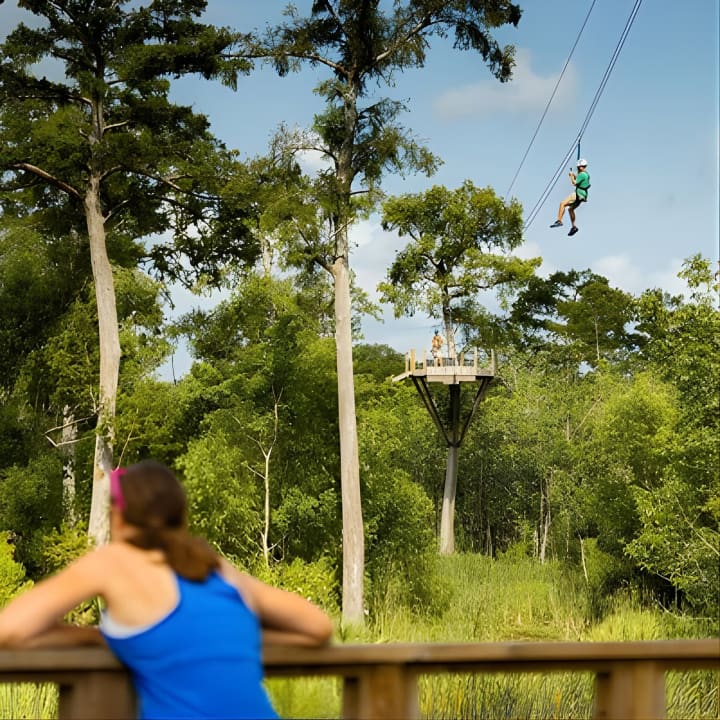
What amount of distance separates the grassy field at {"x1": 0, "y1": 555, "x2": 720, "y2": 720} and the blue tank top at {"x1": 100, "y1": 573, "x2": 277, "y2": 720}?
526 mm

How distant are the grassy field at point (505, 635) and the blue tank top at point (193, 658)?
0.53m

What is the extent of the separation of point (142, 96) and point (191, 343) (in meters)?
5.35

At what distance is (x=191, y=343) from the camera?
21344mm

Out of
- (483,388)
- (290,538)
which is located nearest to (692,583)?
(290,538)

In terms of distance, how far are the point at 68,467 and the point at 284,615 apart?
1854 centimetres

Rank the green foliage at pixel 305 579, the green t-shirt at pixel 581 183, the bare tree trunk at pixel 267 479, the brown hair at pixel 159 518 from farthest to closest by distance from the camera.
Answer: the bare tree trunk at pixel 267 479
the green foliage at pixel 305 579
the green t-shirt at pixel 581 183
the brown hair at pixel 159 518

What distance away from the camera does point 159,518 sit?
177cm

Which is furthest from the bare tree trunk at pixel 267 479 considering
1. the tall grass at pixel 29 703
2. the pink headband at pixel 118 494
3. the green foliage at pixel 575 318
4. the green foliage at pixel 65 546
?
the pink headband at pixel 118 494

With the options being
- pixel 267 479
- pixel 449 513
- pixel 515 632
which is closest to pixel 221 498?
pixel 267 479

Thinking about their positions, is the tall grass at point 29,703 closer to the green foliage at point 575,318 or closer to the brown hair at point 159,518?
the brown hair at point 159,518

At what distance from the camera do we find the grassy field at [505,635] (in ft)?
18.1

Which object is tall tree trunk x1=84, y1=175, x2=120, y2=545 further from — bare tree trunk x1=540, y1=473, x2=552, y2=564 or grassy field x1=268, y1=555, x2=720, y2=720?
bare tree trunk x1=540, y1=473, x2=552, y2=564

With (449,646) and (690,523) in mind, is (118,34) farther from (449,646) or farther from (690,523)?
(449,646)

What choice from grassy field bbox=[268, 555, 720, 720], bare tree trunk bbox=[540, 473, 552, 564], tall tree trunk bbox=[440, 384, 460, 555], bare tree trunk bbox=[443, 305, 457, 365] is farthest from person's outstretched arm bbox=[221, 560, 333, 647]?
bare tree trunk bbox=[443, 305, 457, 365]
